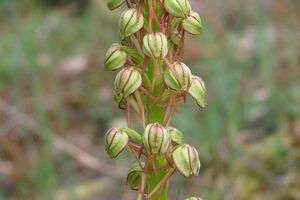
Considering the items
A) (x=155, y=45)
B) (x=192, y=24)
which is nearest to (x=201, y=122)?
(x=192, y=24)

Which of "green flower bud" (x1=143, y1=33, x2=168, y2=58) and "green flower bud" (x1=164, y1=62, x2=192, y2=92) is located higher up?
Answer: "green flower bud" (x1=143, y1=33, x2=168, y2=58)

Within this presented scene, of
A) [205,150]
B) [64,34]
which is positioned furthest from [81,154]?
[64,34]

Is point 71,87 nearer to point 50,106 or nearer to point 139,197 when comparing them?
point 50,106

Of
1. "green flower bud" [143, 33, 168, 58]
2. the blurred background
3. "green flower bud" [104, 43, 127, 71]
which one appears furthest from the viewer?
the blurred background

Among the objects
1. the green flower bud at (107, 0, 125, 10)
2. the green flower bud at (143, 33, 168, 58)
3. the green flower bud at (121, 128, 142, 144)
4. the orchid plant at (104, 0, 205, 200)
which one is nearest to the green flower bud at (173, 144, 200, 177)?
the orchid plant at (104, 0, 205, 200)

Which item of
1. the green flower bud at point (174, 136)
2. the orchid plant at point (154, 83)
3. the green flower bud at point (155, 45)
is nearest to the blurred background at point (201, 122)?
the green flower bud at point (174, 136)

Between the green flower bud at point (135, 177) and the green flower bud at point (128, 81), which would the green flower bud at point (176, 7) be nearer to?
the green flower bud at point (128, 81)

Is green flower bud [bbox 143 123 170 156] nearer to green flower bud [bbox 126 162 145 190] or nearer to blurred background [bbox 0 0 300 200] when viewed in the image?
green flower bud [bbox 126 162 145 190]

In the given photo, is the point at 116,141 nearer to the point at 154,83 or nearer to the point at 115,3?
the point at 154,83
